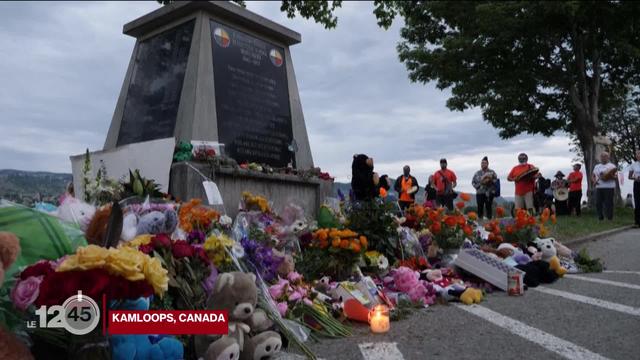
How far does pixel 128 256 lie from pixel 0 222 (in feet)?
3.74

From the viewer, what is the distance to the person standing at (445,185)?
12617 millimetres

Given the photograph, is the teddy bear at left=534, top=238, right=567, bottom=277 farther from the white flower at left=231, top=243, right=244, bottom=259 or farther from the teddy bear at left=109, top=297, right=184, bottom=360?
the teddy bear at left=109, top=297, right=184, bottom=360

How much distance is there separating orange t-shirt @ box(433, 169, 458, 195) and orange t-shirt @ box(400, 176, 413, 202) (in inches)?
27.0

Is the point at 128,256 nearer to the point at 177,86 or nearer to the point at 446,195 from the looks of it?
the point at 177,86

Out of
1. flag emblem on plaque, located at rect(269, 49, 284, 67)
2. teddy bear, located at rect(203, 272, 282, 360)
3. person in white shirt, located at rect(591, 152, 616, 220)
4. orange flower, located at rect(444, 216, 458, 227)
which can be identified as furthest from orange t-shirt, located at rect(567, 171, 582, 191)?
teddy bear, located at rect(203, 272, 282, 360)

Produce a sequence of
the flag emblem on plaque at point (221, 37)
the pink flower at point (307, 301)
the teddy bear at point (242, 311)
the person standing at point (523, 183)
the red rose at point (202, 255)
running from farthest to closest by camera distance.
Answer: the person standing at point (523, 183) < the flag emblem on plaque at point (221, 37) < the pink flower at point (307, 301) < the red rose at point (202, 255) < the teddy bear at point (242, 311)

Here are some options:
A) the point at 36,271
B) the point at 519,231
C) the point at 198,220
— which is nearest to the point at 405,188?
the point at 519,231

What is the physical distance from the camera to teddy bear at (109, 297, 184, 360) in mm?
2170

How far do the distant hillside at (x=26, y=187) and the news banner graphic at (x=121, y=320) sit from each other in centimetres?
192

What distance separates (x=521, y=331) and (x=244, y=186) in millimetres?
3313

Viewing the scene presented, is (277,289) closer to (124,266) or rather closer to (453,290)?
(453,290)

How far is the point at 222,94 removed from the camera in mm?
5926

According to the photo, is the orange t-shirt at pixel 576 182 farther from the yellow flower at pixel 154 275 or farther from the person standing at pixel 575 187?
the yellow flower at pixel 154 275

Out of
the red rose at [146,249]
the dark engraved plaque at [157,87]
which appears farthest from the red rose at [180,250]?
the dark engraved plaque at [157,87]
